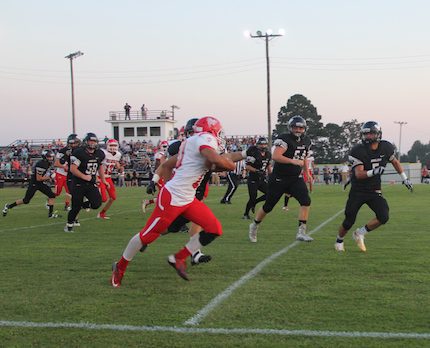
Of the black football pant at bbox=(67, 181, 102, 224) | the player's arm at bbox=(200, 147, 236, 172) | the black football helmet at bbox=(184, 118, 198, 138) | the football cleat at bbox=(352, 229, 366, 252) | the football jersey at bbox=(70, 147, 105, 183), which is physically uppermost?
the black football helmet at bbox=(184, 118, 198, 138)

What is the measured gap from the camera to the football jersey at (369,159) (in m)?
7.61

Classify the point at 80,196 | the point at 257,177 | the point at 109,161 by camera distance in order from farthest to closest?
1. the point at 109,161
2. the point at 257,177
3. the point at 80,196

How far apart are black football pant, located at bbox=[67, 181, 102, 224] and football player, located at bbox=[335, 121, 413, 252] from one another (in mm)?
→ 4947

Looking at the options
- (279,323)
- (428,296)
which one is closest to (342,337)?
(279,323)

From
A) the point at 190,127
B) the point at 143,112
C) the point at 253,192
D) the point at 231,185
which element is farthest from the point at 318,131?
the point at 190,127

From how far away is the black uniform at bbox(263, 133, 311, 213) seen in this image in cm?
884

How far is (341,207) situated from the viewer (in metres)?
16.5

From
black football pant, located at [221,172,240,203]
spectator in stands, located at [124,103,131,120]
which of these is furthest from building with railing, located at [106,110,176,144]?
black football pant, located at [221,172,240,203]

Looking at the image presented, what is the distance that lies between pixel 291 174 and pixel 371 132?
5.84 feet

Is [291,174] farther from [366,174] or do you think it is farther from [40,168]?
[40,168]

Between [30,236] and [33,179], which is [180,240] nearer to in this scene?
[30,236]

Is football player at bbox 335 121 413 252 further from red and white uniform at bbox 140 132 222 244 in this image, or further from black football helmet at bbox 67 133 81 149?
black football helmet at bbox 67 133 81 149

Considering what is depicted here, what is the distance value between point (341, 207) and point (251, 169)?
485 cm

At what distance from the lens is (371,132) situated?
24.7ft
